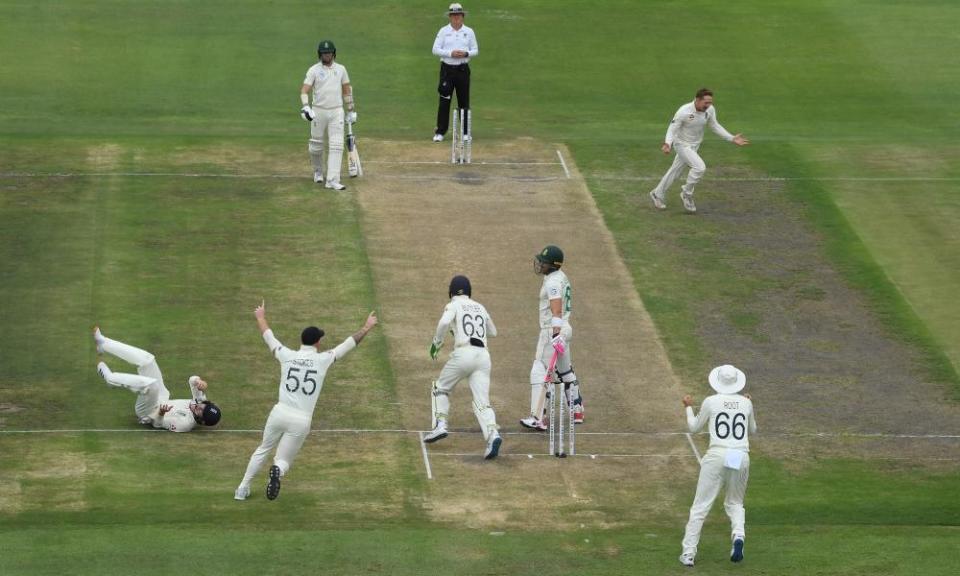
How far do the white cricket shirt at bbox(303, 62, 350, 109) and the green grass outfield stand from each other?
1882 mm

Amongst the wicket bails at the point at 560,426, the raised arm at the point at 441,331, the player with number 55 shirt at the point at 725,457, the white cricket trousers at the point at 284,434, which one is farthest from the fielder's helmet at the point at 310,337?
the player with number 55 shirt at the point at 725,457

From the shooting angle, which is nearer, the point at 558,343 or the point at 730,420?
the point at 730,420

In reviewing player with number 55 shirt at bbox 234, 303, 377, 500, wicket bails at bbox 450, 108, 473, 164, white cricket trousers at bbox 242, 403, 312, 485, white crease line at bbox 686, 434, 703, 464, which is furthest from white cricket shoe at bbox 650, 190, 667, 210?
white cricket trousers at bbox 242, 403, 312, 485

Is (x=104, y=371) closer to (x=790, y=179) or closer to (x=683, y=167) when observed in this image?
(x=683, y=167)

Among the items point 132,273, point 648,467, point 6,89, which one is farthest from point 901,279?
point 6,89

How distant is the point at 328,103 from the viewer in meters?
30.6

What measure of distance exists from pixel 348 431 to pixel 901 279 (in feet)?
35.1

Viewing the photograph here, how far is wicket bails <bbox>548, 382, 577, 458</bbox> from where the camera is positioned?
2189cm

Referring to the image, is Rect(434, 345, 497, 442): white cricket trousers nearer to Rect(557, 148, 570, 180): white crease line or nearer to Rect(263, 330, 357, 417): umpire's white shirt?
Rect(263, 330, 357, 417): umpire's white shirt

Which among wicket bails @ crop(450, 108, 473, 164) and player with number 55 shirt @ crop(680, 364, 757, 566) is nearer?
player with number 55 shirt @ crop(680, 364, 757, 566)

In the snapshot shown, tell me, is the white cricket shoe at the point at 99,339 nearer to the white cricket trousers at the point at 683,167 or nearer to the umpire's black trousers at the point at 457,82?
the white cricket trousers at the point at 683,167

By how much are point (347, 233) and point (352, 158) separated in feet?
8.62

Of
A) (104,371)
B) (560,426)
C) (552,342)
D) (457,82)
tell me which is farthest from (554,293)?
(457,82)

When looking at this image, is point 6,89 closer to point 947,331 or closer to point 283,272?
point 283,272
